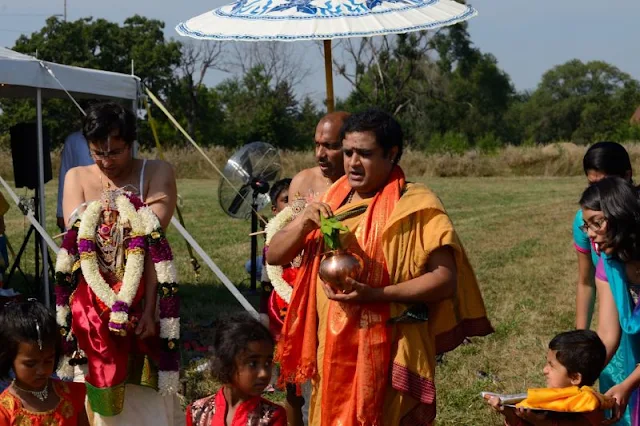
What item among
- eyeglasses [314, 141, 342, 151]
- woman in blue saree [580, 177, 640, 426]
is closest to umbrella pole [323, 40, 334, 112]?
eyeglasses [314, 141, 342, 151]

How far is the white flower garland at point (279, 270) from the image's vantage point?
5004mm

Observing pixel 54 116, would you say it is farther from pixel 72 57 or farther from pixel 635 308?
pixel 635 308

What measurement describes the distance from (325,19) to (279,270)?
144cm

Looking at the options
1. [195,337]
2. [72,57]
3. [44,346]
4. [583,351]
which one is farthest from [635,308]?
[72,57]

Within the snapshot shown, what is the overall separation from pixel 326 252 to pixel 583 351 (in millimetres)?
1107

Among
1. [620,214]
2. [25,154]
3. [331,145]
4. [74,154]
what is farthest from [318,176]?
[25,154]

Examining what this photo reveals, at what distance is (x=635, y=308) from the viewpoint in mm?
3777

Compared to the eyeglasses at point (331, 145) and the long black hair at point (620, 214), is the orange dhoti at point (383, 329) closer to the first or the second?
the long black hair at point (620, 214)

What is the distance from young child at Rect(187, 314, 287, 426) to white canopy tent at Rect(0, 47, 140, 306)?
13.3 feet

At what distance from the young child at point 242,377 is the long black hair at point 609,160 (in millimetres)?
2083

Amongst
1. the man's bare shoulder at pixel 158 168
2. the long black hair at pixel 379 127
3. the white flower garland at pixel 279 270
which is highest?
the long black hair at pixel 379 127

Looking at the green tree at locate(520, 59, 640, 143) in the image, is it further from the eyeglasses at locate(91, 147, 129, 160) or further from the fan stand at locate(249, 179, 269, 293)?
the eyeglasses at locate(91, 147, 129, 160)

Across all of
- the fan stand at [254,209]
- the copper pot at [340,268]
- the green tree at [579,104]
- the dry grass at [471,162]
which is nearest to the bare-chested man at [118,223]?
the copper pot at [340,268]

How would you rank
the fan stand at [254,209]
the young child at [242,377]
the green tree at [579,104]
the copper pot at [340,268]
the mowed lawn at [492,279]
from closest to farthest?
the copper pot at [340,268] → the young child at [242,377] → the mowed lawn at [492,279] → the fan stand at [254,209] → the green tree at [579,104]
